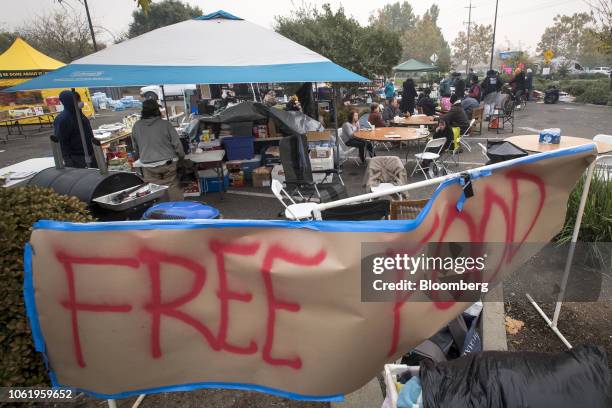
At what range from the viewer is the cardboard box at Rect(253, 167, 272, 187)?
8133 millimetres

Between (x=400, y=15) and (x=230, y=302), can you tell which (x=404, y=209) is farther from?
(x=400, y=15)

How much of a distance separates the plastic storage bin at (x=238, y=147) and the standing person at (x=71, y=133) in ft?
8.99

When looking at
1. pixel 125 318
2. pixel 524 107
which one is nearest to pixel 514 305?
pixel 125 318

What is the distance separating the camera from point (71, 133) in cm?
613

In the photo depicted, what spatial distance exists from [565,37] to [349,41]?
256 ft

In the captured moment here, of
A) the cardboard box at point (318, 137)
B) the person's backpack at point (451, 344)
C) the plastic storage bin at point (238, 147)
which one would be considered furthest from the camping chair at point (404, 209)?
the plastic storage bin at point (238, 147)

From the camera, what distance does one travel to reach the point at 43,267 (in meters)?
1.75

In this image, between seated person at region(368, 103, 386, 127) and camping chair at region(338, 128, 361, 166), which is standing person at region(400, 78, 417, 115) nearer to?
seated person at region(368, 103, 386, 127)

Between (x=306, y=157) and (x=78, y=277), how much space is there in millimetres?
5086

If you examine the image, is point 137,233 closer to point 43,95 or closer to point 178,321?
point 178,321

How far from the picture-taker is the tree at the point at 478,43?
8194 centimetres

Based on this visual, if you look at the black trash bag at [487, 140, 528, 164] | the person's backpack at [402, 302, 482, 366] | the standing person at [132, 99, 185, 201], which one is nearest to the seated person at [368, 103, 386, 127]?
the standing person at [132, 99, 185, 201]

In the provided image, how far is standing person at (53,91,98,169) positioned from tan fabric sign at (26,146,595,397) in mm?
5151

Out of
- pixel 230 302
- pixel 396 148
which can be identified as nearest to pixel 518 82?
pixel 396 148
